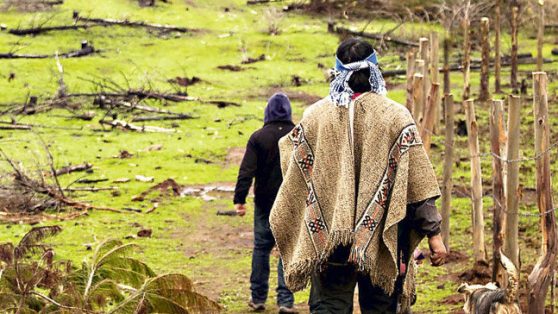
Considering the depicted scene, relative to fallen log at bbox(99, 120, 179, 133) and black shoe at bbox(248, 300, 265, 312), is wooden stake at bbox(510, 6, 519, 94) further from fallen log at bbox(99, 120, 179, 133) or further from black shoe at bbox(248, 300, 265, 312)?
black shoe at bbox(248, 300, 265, 312)

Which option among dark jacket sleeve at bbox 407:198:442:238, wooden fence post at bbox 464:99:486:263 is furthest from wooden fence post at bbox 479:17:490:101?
dark jacket sleeve at bbox 407:198:442:238

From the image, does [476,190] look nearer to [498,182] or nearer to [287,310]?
[498,182]

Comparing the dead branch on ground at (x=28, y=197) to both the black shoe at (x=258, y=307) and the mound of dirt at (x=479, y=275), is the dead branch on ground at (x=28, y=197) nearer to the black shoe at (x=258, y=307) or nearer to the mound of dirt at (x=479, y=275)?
the black shoe at (x=258, y=307)

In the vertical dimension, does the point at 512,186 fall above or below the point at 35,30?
above

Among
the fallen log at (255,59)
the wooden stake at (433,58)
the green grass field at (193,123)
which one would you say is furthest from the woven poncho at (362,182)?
the fallen log at (255,59)

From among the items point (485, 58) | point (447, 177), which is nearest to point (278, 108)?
point (447, 177)

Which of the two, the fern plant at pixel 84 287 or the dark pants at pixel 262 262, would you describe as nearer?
the fern plant at pixel 84 287

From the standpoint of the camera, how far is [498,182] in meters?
8.45

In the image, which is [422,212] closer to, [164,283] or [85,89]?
[164,283]

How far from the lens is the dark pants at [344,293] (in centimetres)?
580

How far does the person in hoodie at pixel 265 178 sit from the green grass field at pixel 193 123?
42cm

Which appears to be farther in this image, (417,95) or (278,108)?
(417,95)

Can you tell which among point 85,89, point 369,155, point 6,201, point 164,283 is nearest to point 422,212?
point 369,155

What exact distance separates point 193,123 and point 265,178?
465 inches
